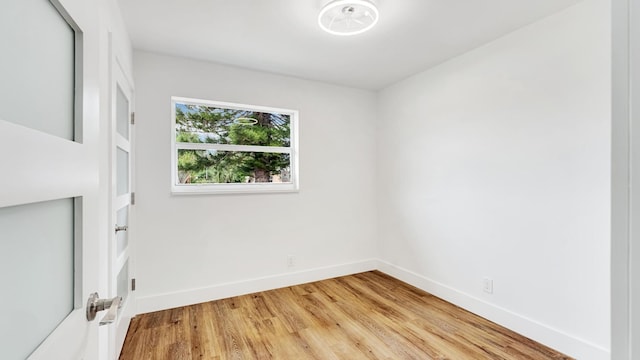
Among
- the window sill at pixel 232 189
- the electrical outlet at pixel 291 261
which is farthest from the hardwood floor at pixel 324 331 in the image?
the window sill at pixel 232 189

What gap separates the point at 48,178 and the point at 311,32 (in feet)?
7.16

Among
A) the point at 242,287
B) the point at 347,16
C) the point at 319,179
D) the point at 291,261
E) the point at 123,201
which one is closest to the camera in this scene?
the point at 347,16

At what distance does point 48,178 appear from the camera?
1.76 feet

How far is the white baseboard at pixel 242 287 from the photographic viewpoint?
263 centimetres

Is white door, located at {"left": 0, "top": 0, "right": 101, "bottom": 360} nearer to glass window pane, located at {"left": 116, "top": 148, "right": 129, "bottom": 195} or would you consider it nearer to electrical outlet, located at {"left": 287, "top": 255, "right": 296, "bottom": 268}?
glass window pane, located at {"left": 116, "top": 148, "right": 129, "bottom": 195}

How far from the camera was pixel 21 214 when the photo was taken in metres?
0.50

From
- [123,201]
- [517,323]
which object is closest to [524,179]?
[517,323]

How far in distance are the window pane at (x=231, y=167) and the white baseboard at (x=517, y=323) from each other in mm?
1952

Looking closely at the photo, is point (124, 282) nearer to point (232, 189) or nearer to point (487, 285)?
point (232, 189)

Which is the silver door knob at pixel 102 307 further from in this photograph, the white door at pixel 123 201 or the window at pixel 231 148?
the window at pixel 231 148

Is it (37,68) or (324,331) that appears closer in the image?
(37,68)

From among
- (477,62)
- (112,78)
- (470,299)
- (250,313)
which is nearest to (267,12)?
(112,78)

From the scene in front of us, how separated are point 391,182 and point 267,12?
238cm
